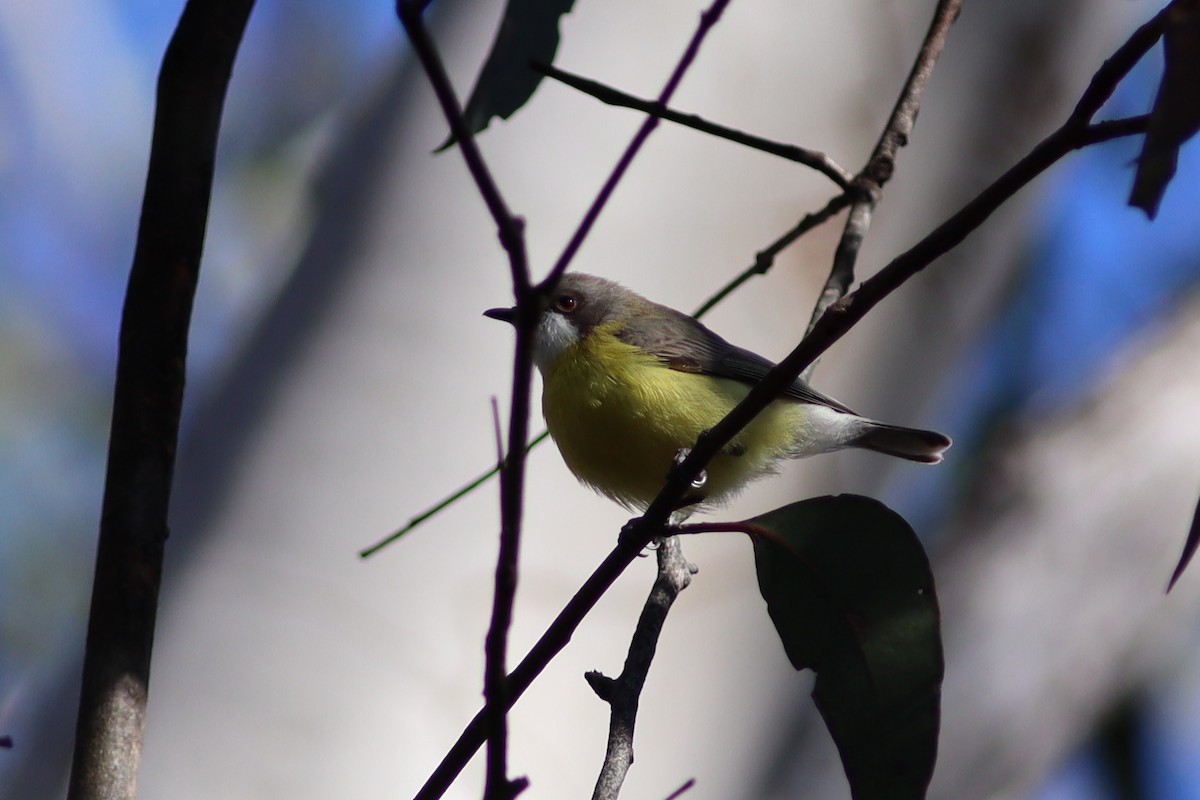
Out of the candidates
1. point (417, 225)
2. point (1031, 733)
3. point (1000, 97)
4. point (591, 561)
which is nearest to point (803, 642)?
point (591, 561)

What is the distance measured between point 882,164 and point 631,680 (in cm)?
170

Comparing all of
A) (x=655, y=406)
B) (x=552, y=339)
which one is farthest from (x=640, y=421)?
(x=552, y=339)

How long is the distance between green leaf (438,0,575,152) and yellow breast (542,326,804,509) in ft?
5.13

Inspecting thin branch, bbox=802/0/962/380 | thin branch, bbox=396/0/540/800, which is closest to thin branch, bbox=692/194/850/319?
thin branch, bbox=802/0/962/380

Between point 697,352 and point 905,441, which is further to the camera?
point 905,441

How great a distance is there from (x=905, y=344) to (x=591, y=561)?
1892 mm

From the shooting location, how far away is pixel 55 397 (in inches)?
404

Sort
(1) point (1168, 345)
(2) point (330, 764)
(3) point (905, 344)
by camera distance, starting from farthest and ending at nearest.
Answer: (1) point (1168, 345) → (3) point (905, 344) → (2) point (330, 764)

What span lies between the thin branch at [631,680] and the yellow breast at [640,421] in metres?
0.56

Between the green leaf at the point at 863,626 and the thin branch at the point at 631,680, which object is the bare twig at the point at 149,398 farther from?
the green leaf at the point at 863,626

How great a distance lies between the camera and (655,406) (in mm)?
3551

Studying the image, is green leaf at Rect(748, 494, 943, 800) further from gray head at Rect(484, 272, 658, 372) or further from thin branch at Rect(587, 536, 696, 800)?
gray head at Rect(484, 272, 658, 372)

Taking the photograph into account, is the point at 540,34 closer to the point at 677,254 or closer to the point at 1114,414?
the point at 677,254

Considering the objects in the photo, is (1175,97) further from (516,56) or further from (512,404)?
(516,56)
